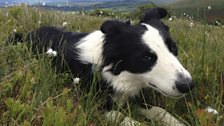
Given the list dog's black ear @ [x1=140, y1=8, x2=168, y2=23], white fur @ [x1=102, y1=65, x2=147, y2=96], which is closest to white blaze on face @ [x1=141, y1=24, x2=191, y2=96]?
white fur @ [x1=102, y1=65, x2=147, y2=96]

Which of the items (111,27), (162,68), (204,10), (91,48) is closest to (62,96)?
(162,68)

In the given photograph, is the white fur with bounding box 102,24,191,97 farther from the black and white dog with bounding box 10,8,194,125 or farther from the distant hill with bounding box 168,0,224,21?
the distant hill with bounding box 168,0,224,21

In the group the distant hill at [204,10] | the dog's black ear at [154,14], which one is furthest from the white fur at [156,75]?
the distant hill at [204,10]

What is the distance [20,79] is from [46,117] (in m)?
0.88

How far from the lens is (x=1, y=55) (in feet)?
14.1

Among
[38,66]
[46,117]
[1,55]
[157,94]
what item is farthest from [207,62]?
[46,117]

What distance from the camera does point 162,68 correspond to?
4.25 meters

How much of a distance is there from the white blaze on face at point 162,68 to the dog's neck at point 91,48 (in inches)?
24.4

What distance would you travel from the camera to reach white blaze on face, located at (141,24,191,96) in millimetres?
4117

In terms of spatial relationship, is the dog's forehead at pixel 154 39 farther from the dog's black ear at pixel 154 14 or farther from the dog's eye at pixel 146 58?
the dog's black ear at pixel 154 14

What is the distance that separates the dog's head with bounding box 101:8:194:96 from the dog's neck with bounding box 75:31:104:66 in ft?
0.55

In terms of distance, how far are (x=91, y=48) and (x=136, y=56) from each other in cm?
75

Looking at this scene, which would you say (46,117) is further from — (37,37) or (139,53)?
(37,37)

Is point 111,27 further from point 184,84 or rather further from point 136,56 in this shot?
point 184,84
